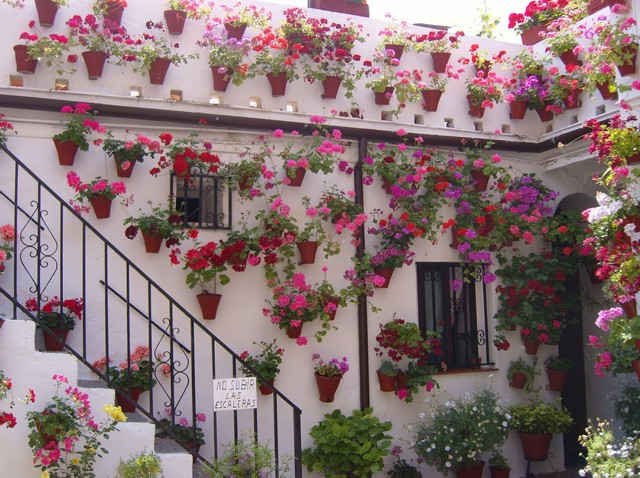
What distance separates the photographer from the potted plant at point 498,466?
25.9 feet

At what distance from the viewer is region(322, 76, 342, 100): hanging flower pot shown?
7.86 m

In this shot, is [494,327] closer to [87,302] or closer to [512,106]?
[512,106]

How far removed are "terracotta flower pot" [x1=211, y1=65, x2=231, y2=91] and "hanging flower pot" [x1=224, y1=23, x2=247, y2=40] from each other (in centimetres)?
42

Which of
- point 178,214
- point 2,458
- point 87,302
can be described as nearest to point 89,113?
point 178,214

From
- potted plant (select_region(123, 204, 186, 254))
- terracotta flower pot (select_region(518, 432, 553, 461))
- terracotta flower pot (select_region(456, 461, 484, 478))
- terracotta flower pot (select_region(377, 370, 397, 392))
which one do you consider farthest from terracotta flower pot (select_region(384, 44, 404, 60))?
terracotta flower pot (select_region(456, 461, 484, 478))

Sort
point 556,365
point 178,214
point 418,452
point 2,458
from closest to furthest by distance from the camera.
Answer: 1. point 2,458
2. point 178,214
3. point 418,452
4. point 556,365

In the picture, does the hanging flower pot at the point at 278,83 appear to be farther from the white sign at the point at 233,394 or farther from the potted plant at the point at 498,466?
the potted plant at the point at 498,466

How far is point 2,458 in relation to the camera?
203 inches

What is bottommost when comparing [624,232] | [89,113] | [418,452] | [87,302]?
[418,452]

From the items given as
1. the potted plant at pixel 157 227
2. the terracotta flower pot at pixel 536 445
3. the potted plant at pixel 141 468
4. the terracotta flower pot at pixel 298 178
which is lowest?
the terracotta flower pot at pixel 536 445

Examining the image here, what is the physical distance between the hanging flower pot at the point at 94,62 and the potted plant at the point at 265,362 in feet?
9.79

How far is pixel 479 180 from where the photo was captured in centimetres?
842

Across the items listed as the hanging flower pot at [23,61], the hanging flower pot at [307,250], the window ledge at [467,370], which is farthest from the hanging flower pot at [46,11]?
the window ledge at [467,370]

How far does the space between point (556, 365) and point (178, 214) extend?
4.60 m
